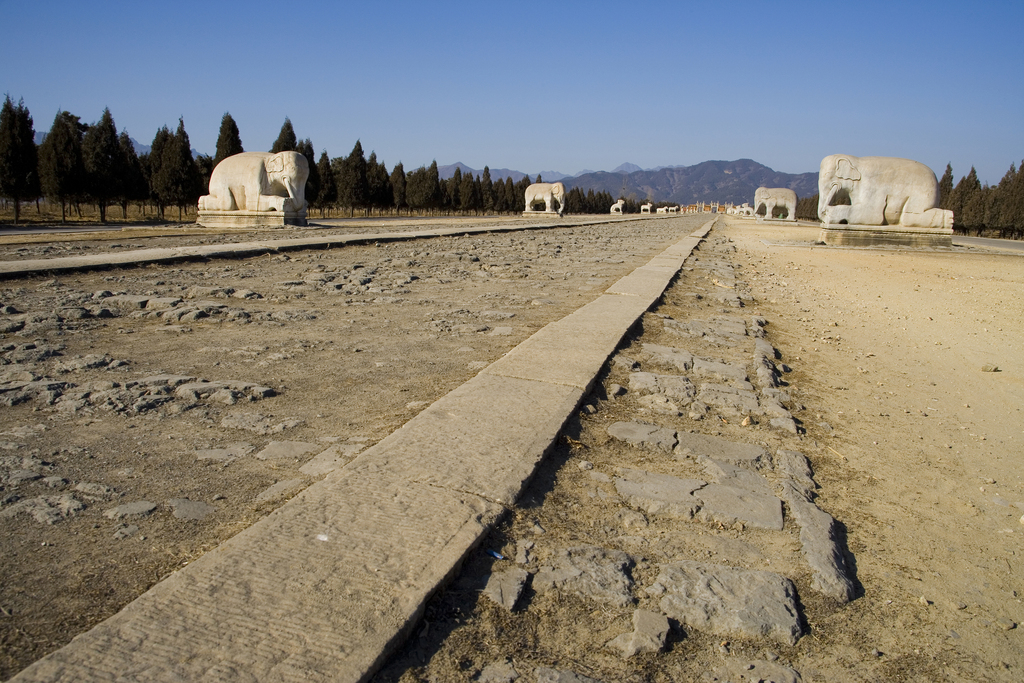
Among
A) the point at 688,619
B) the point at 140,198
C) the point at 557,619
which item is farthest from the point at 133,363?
the point at 140,198

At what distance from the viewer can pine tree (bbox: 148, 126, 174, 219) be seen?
29.5 metres

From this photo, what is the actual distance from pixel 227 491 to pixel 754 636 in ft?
5.55

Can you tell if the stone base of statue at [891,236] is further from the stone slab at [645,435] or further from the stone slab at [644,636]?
the stone slab at [644,636]

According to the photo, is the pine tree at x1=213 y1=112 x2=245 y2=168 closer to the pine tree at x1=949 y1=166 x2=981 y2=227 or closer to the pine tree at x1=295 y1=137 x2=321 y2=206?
the pine tree at x1=295 y1=137 x2=321 y2=206

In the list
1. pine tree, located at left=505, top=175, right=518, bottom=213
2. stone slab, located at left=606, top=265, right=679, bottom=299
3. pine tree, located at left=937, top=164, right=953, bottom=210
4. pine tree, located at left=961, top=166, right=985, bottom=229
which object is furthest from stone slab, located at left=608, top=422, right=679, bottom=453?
pine tree, located at left=505, top=175, right=518, bottom=213

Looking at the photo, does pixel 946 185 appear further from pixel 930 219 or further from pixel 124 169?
pixel 124 169

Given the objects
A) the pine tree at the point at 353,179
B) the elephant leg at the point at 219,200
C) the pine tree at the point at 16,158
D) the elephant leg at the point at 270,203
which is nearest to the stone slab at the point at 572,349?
the elephant leg at the point at 270,203

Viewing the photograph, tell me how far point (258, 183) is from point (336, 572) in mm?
18264

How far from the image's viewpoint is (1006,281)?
10.8m

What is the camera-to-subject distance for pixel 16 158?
907 inches

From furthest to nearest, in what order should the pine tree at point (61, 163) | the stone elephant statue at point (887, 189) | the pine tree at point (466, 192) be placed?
the pine tree at point (466, 192), the pine tree at point (61, 163), the stone elephant statue at point (887, 189)

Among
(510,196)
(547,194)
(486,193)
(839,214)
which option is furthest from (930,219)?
(510,196)

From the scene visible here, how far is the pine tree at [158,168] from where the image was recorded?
29.5 meters

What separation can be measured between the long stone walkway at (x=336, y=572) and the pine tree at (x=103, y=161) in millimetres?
29937
